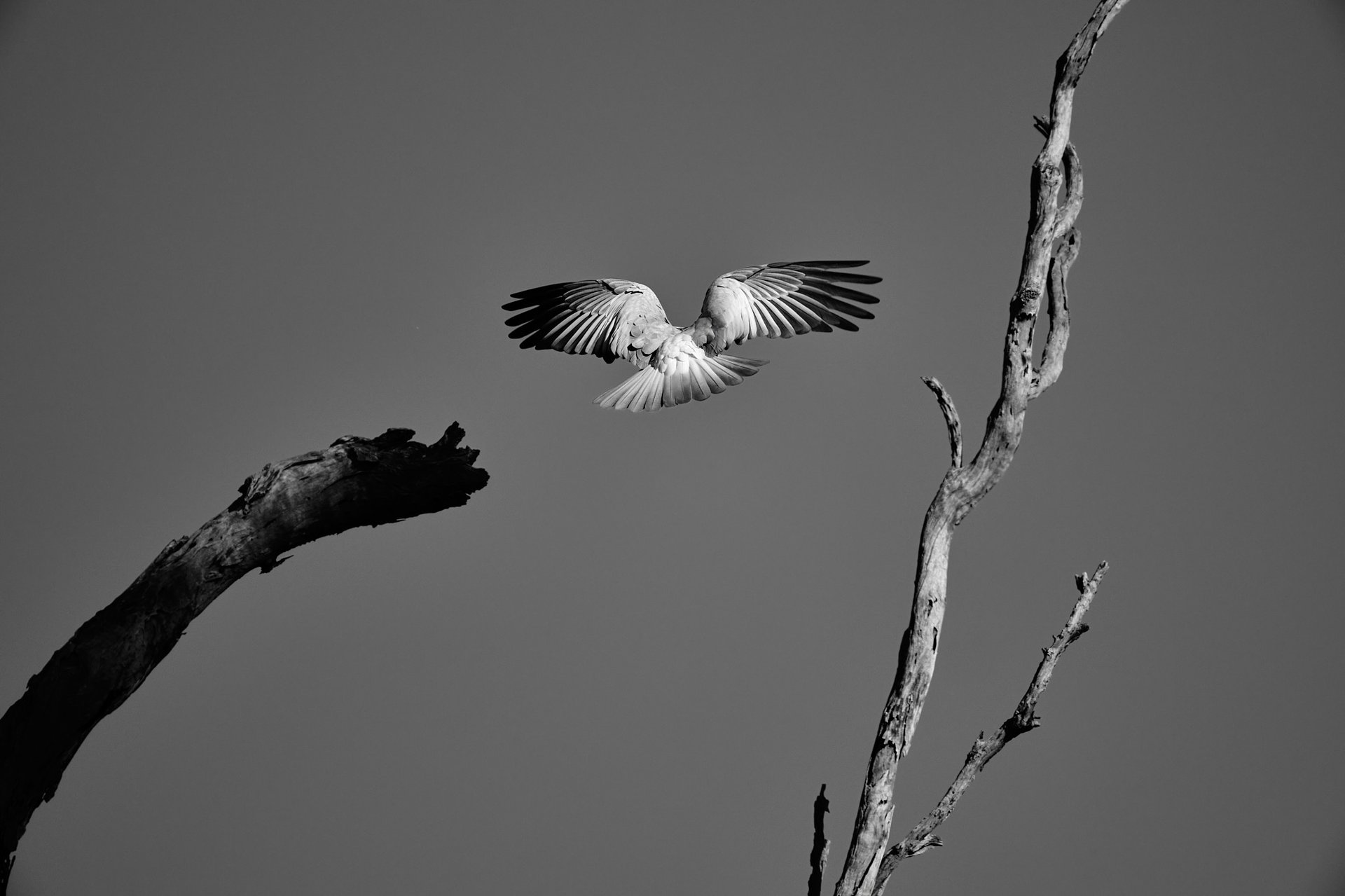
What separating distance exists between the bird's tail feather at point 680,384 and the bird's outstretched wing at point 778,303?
0.18 metres

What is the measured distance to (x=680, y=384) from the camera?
4.67 m

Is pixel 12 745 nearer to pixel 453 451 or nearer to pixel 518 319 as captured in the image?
pixel 453 451

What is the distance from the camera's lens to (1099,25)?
12.5 feet

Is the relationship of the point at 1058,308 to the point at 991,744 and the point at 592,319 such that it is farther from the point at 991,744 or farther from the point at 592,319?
the point at 592,319

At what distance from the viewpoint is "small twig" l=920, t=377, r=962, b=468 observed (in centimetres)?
356

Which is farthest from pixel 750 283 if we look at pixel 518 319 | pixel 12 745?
pixel 12 745

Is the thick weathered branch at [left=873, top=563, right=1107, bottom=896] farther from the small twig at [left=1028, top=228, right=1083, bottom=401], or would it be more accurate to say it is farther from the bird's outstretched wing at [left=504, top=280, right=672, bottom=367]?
the bird's outstretched wing at [left=504, top=280, right=672, bottom=367]

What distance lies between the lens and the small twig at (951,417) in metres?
3.56

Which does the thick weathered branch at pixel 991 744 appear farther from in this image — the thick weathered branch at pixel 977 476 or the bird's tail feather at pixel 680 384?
the bird's tail feather at pixel 680 384

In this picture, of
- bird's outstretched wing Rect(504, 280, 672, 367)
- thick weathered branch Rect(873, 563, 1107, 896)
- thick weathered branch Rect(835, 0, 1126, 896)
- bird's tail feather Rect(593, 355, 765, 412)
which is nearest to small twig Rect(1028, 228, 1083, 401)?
thick weathered branch Rect(835, 0, 1126, 896)

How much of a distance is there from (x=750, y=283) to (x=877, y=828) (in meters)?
2.53

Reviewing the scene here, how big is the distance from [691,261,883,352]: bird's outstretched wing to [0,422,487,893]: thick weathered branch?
186cm

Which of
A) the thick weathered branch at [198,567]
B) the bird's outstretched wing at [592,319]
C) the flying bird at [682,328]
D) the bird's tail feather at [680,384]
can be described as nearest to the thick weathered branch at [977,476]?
the flying bird at [682,328]

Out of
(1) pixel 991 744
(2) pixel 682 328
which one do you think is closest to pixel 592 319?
(2) pixel 682 328
